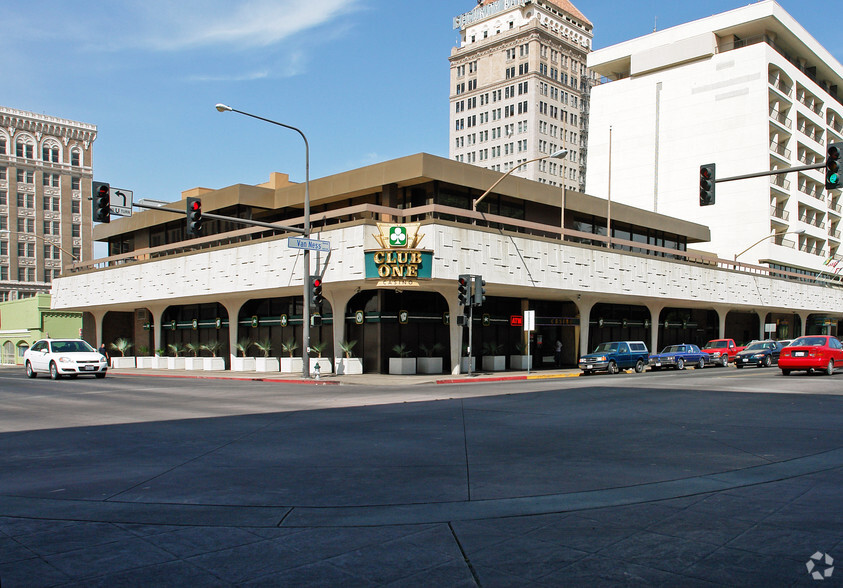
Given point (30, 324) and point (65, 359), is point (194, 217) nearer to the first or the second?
point (65, 359)

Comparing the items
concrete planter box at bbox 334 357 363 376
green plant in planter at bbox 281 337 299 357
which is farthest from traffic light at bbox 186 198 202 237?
green plant in planter at bbox 281 337 299 357

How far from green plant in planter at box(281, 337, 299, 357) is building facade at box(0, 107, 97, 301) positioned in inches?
3148

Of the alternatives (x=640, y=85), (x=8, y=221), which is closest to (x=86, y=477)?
(x=640, y=85)

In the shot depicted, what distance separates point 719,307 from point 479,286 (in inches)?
1266

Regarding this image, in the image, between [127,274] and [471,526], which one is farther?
[127,274]

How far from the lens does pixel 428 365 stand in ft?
114

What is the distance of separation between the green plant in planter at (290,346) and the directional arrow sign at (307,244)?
10.7 metres

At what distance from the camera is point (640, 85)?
78.3 meters

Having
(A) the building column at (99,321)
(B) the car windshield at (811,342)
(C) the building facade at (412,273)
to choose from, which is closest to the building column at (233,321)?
(C) the building facade at (412,273)

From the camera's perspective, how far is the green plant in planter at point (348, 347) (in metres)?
34.0

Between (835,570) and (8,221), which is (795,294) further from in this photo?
(8,221)

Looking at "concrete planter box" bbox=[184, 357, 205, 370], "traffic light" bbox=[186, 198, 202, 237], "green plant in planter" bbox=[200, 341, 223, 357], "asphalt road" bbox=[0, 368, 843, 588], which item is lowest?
"concrete planter box" bbox=[184, 357, 205, 370]

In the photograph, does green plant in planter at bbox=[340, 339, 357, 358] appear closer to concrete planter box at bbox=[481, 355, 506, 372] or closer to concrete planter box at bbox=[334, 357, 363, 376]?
concrete planter box at bbox=[334, 357, 363, 376]

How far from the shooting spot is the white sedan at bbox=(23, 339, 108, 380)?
100 feet
